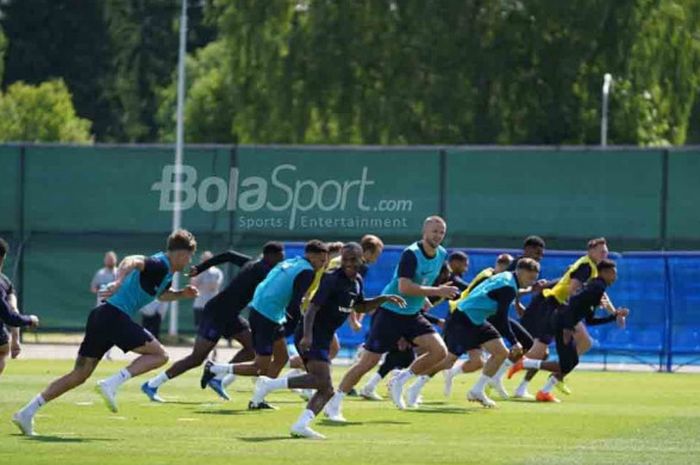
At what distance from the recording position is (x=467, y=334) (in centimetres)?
2306

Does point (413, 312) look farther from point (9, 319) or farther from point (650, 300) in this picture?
point (650, 300)

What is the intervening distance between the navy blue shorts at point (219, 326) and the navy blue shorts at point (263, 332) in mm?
1091

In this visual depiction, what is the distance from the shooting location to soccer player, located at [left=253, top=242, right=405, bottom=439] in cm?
1811

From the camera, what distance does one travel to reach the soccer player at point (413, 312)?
2100 centimetres

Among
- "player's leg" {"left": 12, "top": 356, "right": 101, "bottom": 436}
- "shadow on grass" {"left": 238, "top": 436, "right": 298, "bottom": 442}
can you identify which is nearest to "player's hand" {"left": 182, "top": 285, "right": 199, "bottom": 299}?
"player's leg" {"left": 12, "top": 356, "right": 101, "bottom": 436}

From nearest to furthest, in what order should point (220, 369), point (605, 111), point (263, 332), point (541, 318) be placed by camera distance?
point (220, 369) → point (263, 332) → point (541, 318) → point (605, 111)

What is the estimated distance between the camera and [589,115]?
55188mm

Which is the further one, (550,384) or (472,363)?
(472,363)

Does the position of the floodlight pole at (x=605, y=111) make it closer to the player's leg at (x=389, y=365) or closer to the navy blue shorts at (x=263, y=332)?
the player's leg at (x=389, y=365)

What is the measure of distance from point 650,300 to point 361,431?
16182mm

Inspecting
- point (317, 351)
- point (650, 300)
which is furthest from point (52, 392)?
point (650, 300)

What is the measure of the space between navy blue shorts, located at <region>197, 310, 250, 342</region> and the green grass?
0.76 meters

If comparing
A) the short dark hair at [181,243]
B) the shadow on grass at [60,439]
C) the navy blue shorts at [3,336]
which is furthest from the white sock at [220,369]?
the shadow on grass at [60,439]

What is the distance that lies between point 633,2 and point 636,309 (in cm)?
2101
